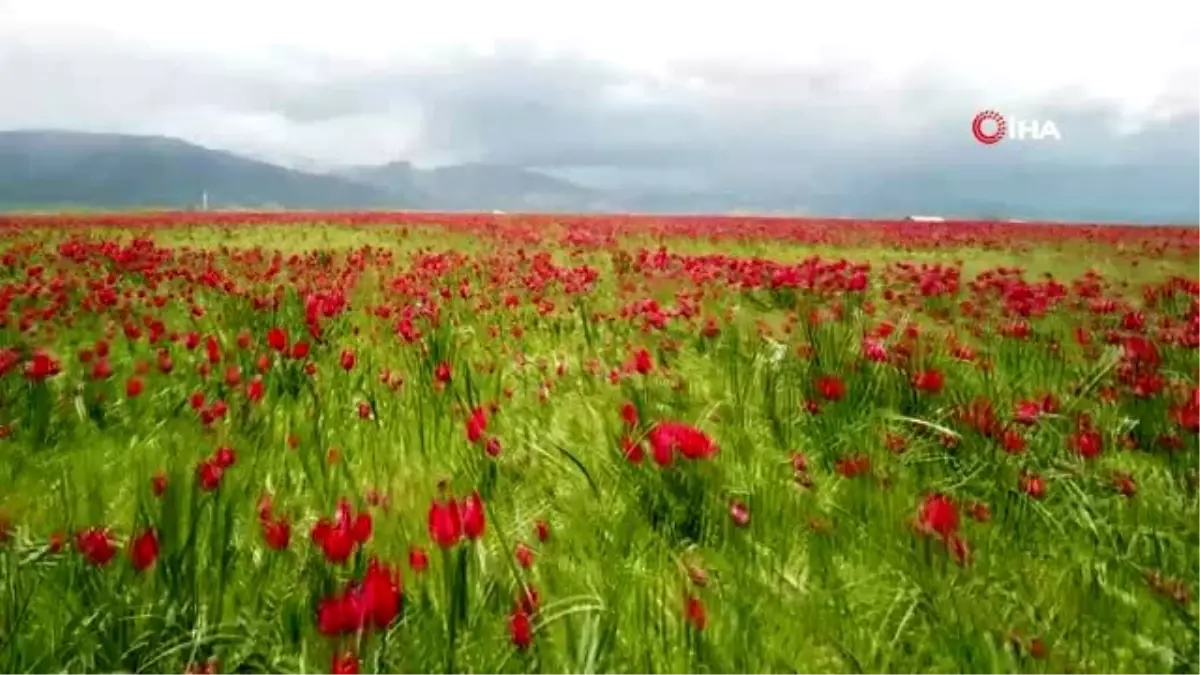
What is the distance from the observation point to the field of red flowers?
1940 mm

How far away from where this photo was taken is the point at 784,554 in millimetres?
2592

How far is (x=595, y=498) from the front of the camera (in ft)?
9.90

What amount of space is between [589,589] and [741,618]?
452 mm


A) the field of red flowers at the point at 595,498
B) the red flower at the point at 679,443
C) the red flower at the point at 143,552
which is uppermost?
the red flower at the point at 679,443

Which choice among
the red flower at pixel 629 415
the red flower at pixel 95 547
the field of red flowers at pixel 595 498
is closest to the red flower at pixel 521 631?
the field of red flowers at pixel 595 498

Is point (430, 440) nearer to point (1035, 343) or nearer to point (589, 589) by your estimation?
point (589, 589)

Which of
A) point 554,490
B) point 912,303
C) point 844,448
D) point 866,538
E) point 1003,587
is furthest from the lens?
point 912,303

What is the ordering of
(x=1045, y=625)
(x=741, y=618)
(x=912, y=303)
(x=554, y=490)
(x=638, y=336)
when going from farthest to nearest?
1. (x=912, y=303)
2. (x=638, y=336)
3. (x=554, y=490)
4. (x=1045, y=625)
5. (x=741, y=618)

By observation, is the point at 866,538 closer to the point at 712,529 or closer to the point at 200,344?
the point at 712,529

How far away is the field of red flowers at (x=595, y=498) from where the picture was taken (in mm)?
1940

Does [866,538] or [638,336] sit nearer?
[866,538]

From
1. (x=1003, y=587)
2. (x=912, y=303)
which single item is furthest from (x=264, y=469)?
(x=912, y=303)

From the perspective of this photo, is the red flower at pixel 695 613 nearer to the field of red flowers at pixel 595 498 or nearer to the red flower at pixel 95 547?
the field of red flowers at pixel 595 498

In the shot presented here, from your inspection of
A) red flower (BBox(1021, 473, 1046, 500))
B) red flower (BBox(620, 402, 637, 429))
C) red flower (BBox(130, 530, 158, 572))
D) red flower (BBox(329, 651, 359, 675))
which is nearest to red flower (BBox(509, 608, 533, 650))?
red flower (BBox(329, 651, 359, 675))
